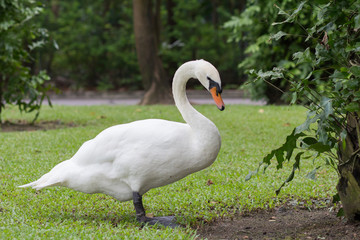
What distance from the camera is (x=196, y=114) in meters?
3.46

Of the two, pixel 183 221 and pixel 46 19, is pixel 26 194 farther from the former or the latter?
pixel 46 19

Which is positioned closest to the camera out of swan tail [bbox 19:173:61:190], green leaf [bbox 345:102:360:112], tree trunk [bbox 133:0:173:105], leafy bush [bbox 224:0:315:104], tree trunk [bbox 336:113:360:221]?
green leaf [bbox 345:102:360:112]

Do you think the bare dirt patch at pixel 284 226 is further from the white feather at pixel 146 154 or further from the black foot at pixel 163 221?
the white feather at pixel 146 154

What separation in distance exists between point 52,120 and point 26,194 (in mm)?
5460

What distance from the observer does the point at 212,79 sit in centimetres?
335

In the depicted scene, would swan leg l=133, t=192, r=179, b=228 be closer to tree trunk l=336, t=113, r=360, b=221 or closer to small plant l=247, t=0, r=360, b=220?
small plant l=247, t=0, r=360, b=220

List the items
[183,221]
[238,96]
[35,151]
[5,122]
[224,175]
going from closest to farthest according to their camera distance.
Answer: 1. [183,221]
2. [224,175]
3. [35,151]
4. [5,122]
5. [238,96]

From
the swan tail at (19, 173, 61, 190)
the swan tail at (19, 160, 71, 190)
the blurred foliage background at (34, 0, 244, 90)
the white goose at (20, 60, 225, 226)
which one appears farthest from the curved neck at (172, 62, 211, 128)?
the blurred foliage background at (34, 0, 244, 90)

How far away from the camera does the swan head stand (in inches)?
130

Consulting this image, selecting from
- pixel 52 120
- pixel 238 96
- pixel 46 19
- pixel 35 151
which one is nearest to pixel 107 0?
pixel 46 19

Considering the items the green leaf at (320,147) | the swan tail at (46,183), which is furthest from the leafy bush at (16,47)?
the green leaf at (320,147)

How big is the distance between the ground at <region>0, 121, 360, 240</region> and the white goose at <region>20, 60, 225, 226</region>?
38cm

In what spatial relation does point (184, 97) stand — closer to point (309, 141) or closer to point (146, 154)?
point (146, 154)

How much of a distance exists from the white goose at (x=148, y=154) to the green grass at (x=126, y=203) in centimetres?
27
